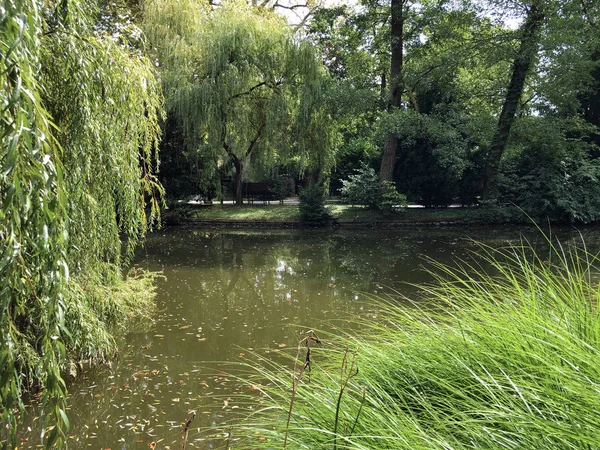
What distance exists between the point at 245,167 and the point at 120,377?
16574mm

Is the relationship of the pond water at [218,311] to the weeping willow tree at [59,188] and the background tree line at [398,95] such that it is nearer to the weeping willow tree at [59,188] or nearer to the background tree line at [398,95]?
the weeping willow tree at [59,188]

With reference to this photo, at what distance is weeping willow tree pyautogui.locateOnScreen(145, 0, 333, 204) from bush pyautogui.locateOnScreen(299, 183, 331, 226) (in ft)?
4.44

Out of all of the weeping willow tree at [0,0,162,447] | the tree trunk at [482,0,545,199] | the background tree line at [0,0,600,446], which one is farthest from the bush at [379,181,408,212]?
the weeping willow tree at [0,0,162,447]

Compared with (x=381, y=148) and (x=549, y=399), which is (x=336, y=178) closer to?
(x=381, y=148)

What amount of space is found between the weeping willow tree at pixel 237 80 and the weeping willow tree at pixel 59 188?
1017 cm

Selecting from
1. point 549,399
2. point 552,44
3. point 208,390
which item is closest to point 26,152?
point 549,399

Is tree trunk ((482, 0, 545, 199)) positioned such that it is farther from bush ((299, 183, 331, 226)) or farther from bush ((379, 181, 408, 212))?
bush ((299, 183, 331, 226))

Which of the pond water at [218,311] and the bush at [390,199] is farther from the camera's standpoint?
the bush at [390,199]

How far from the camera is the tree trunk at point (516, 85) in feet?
45.9

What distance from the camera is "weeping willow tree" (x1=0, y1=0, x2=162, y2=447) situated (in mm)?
1763

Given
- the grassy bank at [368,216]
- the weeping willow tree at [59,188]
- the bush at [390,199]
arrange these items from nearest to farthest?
the weeping willow tree at [59,188] < the grassy bank at [368,216] < the bush at [390,199]

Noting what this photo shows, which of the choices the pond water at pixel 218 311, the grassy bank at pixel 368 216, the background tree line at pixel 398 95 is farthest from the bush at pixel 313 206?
the pond water at pixel 218 311

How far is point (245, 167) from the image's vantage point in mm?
20578

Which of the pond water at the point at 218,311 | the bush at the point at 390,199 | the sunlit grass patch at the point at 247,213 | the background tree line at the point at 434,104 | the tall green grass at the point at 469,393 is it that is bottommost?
the pond water at the point at 218,311
